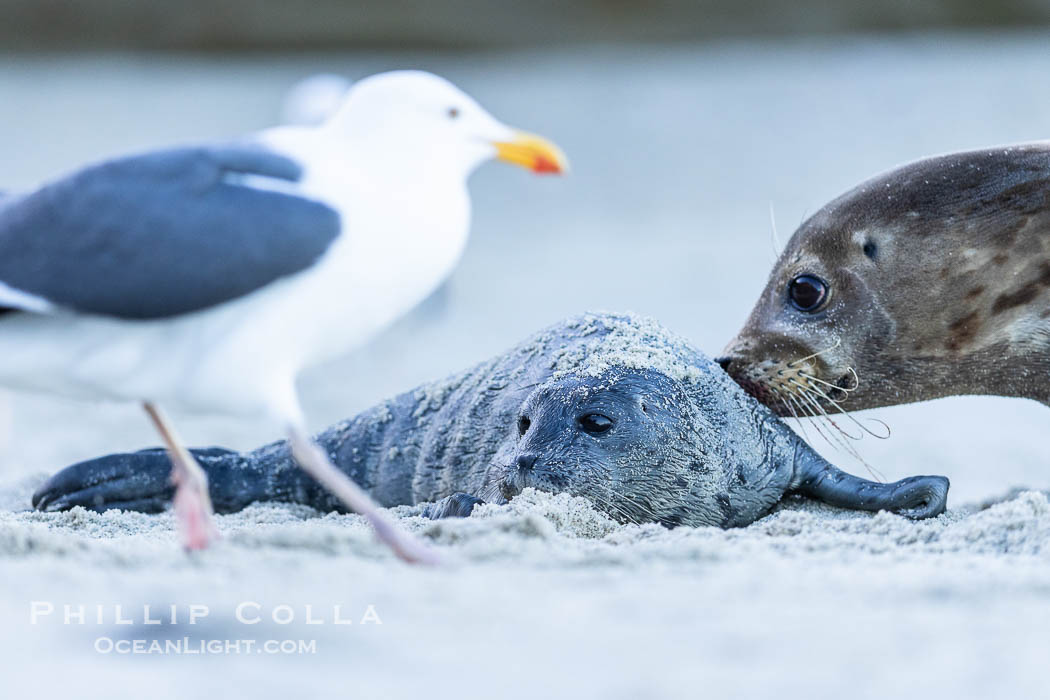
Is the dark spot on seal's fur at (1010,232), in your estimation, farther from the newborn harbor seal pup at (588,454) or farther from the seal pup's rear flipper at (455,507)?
the seal pup's rear flipper at (455,507)

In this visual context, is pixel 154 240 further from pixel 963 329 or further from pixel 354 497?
pixel 963 329

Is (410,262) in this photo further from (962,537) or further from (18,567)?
(962,537)

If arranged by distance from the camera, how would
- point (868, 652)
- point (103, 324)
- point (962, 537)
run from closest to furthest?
point (868, 652) → point (103, 324) → point (962, 537)

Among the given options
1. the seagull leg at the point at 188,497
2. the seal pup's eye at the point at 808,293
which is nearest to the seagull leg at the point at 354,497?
the seagull leg at the point at 188,497

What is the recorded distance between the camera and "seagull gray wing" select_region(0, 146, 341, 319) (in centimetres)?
241

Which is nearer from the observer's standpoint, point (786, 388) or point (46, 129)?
point (786, 388)

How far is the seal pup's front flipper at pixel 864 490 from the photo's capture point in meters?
3.74

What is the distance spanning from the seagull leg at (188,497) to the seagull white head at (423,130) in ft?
2.25

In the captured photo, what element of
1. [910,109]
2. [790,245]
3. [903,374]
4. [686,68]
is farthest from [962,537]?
[686,68]

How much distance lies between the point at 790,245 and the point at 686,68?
13463mm

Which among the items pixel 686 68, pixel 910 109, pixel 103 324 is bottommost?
pixel 103 324

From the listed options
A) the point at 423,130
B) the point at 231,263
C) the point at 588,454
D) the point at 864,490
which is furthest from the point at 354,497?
the point at 864,490

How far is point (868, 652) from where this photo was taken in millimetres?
2117

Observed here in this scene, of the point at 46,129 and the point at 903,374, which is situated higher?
the point at 46,129
